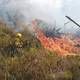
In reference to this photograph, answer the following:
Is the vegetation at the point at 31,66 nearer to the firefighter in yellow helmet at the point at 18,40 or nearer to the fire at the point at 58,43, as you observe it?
the firefighter in yellow helmet at the point at 18,40

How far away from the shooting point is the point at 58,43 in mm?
23859

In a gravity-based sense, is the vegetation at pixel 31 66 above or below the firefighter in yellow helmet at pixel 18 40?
below

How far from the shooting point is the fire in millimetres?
23094

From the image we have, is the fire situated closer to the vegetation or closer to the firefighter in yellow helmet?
the firefighter in yellow helmet

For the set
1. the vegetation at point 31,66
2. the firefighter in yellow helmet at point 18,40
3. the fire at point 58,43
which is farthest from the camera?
the fire at point 58,43

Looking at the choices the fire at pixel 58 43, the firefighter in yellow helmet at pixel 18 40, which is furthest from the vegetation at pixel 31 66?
the fire at pixel 58 43

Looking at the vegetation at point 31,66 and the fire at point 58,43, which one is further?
the fire at point 58,43

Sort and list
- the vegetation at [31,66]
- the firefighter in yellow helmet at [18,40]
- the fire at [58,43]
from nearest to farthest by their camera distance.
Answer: the vegetation at [31,66] < the firefighter in yellow helmet at [18,40] < the fire at [58,43]

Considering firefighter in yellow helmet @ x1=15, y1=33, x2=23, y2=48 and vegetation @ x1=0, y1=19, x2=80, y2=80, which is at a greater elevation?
firefighter in yellow helmet @ x1=15, y1=33, x2=23, y2=48

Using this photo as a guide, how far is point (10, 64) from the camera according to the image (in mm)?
16141

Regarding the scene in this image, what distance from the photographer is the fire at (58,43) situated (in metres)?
23.1

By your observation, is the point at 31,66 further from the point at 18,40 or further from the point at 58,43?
the point at 58,43

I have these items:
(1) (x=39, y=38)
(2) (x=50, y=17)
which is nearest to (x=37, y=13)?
(2) (x=50, y=17)

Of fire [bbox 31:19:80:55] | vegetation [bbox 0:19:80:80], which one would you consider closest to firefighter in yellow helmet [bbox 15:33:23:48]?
vegetation [bbox 0:19:80:80]
